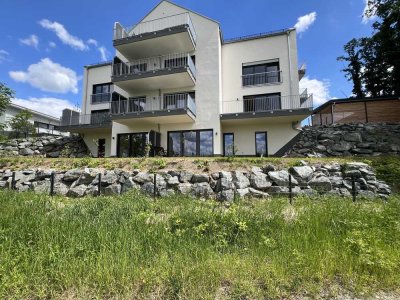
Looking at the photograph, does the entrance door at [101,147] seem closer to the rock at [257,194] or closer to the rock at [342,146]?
the rock at [257,194]

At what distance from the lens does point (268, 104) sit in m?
17.3

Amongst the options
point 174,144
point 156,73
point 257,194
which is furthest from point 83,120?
point 257,194

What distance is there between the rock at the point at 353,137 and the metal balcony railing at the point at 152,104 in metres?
11.2

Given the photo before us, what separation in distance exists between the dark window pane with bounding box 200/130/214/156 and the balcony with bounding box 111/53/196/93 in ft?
13.5

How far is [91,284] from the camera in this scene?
321cm

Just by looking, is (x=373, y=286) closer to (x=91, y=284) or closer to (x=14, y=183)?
(x=91, y=284)

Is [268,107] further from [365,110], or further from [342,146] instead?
[365,110]

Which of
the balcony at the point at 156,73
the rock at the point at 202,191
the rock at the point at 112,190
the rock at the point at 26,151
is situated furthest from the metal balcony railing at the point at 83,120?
the rock at the point at 202,191

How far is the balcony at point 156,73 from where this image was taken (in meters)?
16.6

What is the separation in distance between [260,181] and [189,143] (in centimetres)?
896

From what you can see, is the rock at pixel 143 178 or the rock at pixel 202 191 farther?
the rock at pixel 143 178

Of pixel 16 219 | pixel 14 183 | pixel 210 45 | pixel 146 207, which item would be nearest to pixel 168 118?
pixel 210 45

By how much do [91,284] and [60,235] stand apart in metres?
1.52

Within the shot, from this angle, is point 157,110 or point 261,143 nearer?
point 157,110
